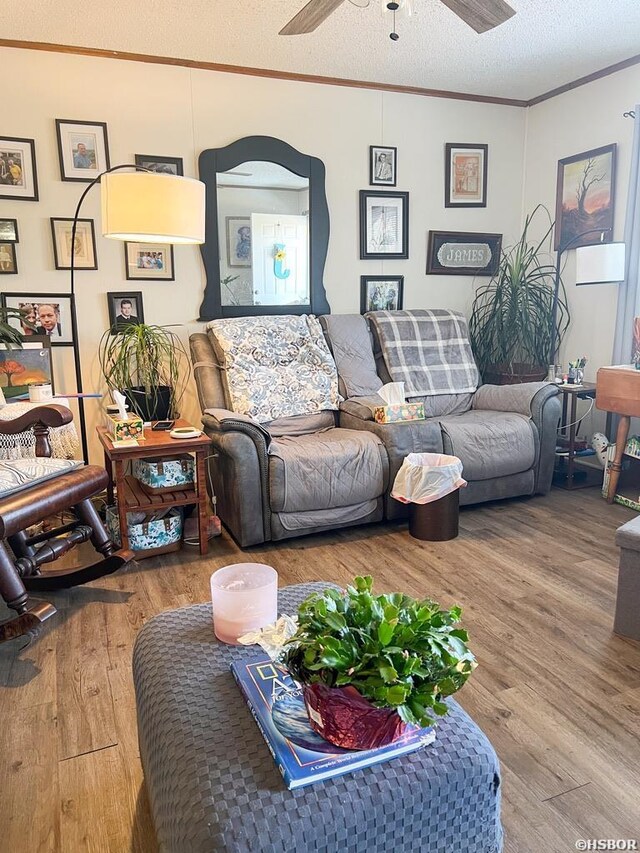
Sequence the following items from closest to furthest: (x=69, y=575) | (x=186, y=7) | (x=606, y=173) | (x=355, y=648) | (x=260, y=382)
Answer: (x=355, y=648), (x=69, y=575), (x=186, y=7), (x=260, y=382), (x=606, y=173)

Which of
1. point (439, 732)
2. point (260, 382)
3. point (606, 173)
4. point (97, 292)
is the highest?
point (606, 173)

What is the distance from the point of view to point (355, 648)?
3.11 feet

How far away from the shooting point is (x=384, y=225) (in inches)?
161

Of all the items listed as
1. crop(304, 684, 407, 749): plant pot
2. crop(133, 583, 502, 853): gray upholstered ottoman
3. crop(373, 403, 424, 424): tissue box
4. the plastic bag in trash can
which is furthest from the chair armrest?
crop(304, 684, 407, 749): plant pot

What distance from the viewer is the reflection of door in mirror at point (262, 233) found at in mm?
3662

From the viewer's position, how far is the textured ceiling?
289 cm

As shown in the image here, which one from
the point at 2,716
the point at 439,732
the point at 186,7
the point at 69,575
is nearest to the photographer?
the point at 439,732

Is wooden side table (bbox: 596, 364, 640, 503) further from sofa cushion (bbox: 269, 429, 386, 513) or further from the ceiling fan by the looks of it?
the ceiling fan

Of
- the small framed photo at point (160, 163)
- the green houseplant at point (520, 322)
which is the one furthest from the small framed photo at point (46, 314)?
the green houseplant at point (520, 322)

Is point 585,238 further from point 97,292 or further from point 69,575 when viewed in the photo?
point 69,575

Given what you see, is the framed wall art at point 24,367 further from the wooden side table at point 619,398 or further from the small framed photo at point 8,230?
the wooden side table at point 619,398

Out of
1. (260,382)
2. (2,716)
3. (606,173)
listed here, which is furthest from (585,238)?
(2,716)

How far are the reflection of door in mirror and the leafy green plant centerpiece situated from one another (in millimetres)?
2984

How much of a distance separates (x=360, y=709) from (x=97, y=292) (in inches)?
123
